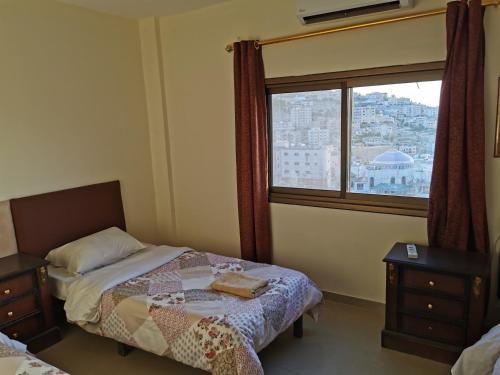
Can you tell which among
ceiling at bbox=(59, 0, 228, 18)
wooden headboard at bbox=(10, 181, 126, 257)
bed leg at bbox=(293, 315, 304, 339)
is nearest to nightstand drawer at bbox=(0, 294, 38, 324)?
wooden headboard at bbox=(10, 181, 126, 257)

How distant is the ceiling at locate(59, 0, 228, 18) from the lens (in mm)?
3252

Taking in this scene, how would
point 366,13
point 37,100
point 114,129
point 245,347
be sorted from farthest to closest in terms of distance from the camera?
point 114,129 < point 37,100 < point 366,13 < point 245,347

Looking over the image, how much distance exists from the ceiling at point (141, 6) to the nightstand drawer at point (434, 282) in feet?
8.40

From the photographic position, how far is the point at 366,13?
282 centimetres

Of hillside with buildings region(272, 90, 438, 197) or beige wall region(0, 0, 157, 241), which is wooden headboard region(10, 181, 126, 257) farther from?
hillside with buildings region(272, 90, 438, 197)

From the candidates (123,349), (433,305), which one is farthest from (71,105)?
(433,305)

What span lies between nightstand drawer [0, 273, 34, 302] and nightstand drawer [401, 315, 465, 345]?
2439mm

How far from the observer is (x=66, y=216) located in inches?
128

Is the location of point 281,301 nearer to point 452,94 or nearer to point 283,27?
point 452,94

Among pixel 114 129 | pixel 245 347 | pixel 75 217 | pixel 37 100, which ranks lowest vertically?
pixel 245 347

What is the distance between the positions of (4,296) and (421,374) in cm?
258

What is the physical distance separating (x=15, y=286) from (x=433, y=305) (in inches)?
103

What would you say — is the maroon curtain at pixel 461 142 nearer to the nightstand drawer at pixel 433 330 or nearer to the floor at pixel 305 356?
the nightstand drawer at pixel 433 330

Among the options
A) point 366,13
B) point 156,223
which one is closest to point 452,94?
point 366,13
